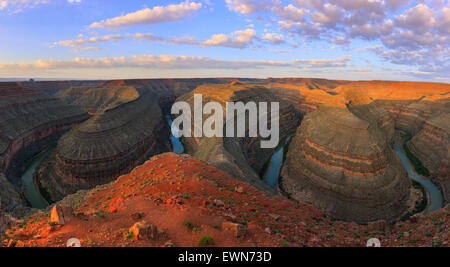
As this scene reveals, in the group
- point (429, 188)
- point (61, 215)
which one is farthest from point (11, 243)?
point (429, 188)

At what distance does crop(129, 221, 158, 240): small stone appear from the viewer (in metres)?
11.7

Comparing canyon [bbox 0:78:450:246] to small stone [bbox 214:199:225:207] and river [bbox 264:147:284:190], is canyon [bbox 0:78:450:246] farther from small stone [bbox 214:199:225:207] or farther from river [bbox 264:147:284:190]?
small stone [bbox 214:199:225:207]

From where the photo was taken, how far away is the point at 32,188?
165 feet

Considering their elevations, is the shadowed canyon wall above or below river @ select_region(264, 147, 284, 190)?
above

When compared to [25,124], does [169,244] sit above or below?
below

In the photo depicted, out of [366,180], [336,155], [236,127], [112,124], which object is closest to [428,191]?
[366,180]

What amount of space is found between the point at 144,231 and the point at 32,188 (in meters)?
58.8

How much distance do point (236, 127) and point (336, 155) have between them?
31355mm

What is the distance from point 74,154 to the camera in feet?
176

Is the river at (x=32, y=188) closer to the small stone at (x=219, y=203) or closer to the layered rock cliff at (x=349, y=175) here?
the small stone at (x=219, y=203)

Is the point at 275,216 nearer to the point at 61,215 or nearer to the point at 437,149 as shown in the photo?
the point at 61,215
